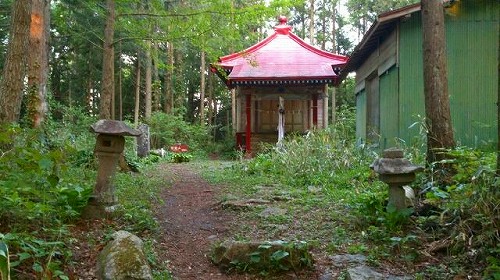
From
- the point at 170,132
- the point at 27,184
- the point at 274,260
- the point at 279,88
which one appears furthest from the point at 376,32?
the point at 170,132

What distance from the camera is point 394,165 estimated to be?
4.80 metres

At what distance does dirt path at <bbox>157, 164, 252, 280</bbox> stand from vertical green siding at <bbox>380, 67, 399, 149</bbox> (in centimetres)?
440

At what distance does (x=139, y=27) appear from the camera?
9.31 m

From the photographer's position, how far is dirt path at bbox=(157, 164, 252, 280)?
412cm

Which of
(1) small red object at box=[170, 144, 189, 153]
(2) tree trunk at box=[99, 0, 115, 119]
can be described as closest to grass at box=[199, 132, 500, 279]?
(2) tree trunk at box=[99, 0, 115, 119]

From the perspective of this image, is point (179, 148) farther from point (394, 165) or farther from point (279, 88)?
point (394, 165)

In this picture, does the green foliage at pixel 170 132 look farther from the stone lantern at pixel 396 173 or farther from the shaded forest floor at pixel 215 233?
the stone lantern at pixel 396 173

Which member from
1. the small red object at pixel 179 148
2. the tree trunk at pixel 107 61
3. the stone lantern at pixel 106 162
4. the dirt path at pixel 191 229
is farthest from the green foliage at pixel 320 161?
the small red object at pixel 179 148

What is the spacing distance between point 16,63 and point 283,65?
12693 millimetres

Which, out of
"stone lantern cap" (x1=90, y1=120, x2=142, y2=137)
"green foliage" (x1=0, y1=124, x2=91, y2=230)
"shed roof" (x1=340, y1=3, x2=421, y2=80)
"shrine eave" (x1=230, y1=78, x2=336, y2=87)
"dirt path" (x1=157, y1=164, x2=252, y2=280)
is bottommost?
"dirt path" (x1=157, y1=164, x2=252, y2=280)

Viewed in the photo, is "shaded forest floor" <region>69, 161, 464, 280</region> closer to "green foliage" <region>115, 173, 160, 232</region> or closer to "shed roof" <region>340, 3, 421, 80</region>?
"green foliage" <region>115, 173, 160, 232</region>

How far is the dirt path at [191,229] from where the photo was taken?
4125 millimetres

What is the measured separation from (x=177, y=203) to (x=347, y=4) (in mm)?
26270

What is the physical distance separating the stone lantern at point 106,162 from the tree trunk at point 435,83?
3657 mm
